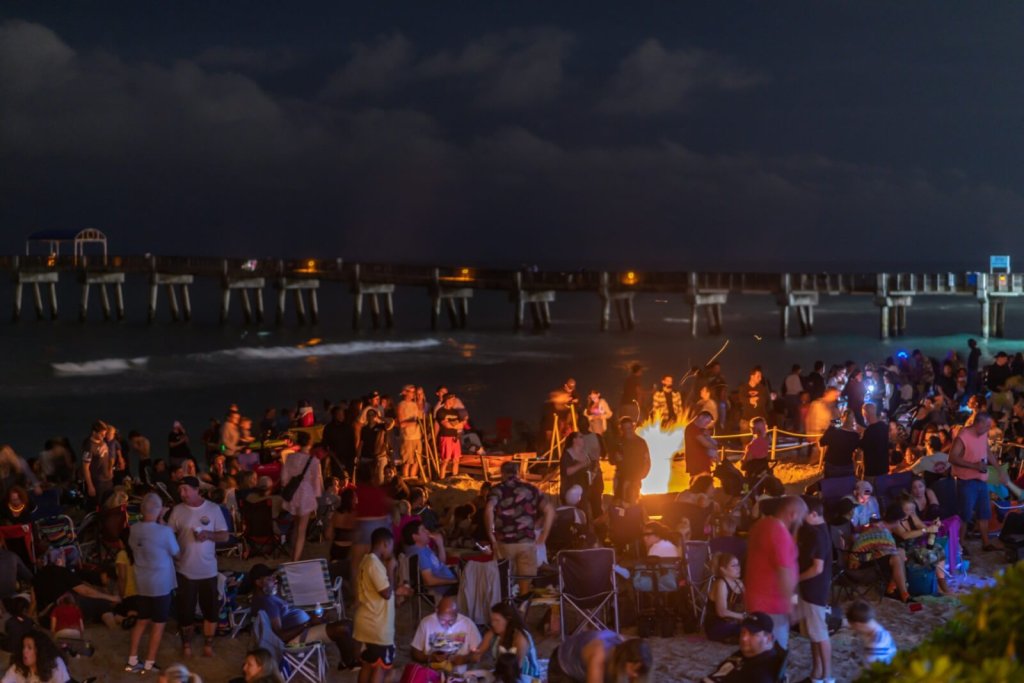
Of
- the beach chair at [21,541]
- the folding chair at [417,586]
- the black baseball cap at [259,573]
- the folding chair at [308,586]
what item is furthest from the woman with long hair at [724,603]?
the beach chair at [21,541]

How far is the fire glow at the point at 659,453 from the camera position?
476 inches

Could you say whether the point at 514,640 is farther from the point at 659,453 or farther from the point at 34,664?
the point at 659,453

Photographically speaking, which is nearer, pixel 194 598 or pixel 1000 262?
pixel 194 598

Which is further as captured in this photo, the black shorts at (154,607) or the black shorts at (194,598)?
the black shorts at (194,598)

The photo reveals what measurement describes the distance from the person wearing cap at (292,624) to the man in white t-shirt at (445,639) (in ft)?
2.94

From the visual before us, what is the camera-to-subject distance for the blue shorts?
31.8 ft

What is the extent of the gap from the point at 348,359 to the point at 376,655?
3998 centimetres

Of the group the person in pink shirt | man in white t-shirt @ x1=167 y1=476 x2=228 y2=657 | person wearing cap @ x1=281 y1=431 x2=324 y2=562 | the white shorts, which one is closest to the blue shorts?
the person in pink shirt

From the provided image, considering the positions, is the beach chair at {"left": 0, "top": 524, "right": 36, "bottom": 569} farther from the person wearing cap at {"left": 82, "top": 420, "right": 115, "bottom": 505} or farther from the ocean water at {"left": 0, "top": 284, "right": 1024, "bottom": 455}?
the ocean water at {"left": 0, "top": 284, "right": 1024, "bottom": 455}

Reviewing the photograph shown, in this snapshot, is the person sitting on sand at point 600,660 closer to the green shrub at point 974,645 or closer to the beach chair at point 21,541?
the green shrub at point 974,645

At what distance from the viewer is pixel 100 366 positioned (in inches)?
1789

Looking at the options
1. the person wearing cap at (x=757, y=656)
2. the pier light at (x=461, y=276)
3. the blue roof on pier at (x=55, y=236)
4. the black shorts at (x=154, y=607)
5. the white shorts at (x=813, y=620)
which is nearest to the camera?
the person wearing cap at (x=757, y=656)

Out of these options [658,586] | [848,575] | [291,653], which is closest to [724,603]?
[658,586]

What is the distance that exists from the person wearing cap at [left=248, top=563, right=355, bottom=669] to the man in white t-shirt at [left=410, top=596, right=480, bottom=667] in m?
0.90
